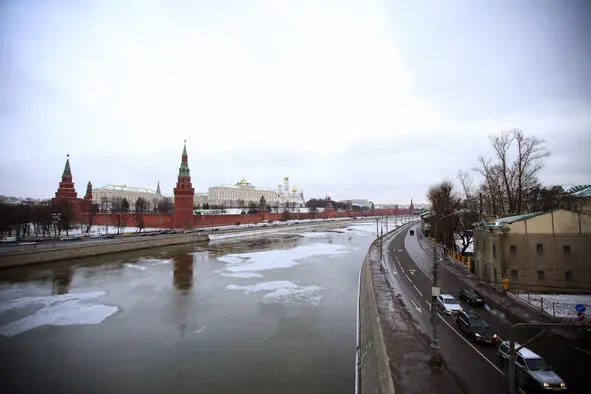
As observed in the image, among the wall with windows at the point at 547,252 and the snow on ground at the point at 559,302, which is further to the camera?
the wall with windows at the point at 547,252

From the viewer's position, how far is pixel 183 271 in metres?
27.9

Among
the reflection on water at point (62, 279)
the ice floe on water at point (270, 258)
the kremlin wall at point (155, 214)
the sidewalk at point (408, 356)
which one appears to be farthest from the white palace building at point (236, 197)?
the sidewalk at point (408, 356)

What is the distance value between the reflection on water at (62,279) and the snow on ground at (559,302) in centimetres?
2831

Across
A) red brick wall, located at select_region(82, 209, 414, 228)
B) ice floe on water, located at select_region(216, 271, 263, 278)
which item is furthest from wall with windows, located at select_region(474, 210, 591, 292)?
red brick wall, located at select_region(82, 209, 414, 228)

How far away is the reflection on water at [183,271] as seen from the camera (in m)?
22.7

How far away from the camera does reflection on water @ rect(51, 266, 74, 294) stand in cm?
2133

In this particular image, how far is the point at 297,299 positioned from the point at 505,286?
12565mm

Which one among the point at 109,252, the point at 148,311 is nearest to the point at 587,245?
the point at 148,311

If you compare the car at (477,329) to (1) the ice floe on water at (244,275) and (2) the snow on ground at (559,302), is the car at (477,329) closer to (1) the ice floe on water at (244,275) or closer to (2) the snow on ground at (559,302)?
(2) the snow on ground at (559,302)

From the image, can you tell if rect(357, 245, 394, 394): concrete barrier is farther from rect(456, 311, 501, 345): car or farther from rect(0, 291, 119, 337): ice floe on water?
rect(0, 291, 119, 337): ice floe on water

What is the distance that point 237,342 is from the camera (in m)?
13.0

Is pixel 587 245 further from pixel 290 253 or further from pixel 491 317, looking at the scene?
pixel 290 253

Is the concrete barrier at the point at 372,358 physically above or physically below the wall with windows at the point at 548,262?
below

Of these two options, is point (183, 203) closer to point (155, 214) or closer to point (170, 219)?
point (170, 219)
